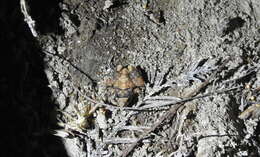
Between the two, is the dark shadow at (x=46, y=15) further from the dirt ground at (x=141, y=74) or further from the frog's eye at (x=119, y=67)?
the frog's eye at (x=119, y=67)

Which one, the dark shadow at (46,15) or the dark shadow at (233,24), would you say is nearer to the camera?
the dark shadow at (46,15)

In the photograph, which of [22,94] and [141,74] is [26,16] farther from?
[141,74]

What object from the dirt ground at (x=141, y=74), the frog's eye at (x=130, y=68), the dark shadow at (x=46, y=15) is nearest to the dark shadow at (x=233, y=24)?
the dirt ground at (x=141, y=74)

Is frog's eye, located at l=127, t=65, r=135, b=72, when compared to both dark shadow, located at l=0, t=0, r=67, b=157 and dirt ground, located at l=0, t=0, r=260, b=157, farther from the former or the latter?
dark shadow, located at l=0, t=0, r=67, b=157

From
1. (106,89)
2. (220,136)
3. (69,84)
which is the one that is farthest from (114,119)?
(220,136)

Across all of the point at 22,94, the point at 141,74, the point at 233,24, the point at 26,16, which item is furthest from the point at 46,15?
the point at 233,24

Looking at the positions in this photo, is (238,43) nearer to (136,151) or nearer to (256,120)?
(256,120)

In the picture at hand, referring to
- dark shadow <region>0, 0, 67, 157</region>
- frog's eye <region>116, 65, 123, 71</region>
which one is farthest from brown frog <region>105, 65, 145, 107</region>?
dark shadow <region>0, 0, 67, 157</region>
